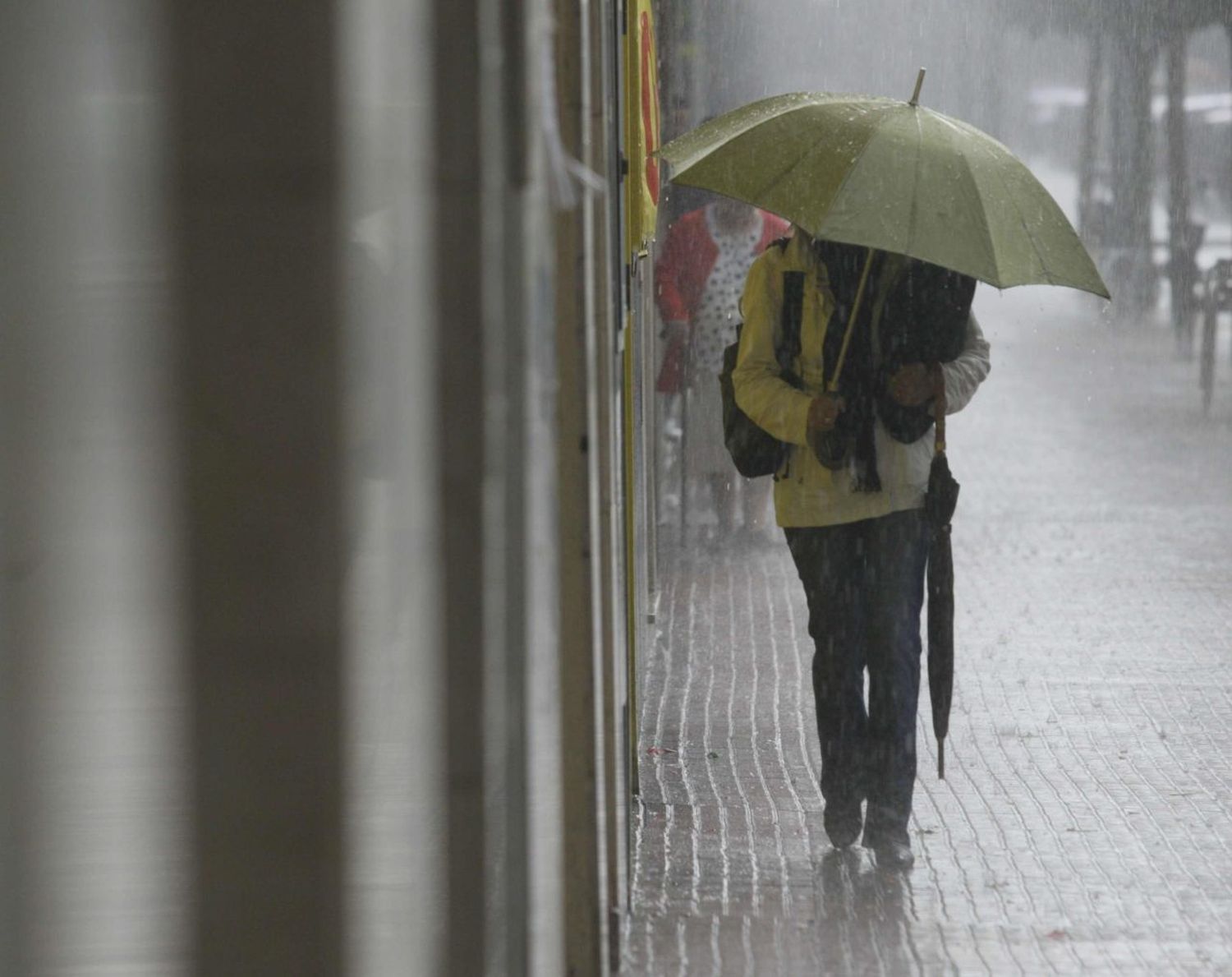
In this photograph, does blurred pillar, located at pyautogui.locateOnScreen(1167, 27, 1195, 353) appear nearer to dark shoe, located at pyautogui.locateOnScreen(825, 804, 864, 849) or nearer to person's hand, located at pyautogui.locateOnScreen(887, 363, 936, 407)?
dark shoe, located at pyautogui.locateOnScreen(825, 804, 864, 849)

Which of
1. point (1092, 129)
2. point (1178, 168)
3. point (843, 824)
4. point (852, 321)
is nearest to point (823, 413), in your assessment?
point (852, 321)

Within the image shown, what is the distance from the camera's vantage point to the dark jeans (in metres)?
5.04

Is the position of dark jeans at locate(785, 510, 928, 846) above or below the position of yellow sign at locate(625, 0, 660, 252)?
below

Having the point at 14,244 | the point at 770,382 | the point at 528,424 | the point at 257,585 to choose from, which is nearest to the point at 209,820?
the point at 257,585

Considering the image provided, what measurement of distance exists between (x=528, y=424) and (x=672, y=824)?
3.02m

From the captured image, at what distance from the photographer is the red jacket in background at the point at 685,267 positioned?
10.6 m

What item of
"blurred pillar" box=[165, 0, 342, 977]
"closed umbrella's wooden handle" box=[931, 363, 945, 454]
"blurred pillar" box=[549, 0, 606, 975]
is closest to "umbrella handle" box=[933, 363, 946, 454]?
"closed umbrella's wooden handle" box=[931, 363, 945, 454]

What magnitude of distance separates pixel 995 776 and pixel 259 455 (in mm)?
4600

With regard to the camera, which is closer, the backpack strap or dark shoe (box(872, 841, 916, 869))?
the backpack strap

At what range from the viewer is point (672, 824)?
562 centimetres

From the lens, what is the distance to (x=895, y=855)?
5.18 m

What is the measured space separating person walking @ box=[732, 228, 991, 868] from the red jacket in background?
18.1 ft

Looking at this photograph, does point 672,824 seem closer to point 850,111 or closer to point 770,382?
point 770,382

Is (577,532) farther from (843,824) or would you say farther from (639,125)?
(639,125)
